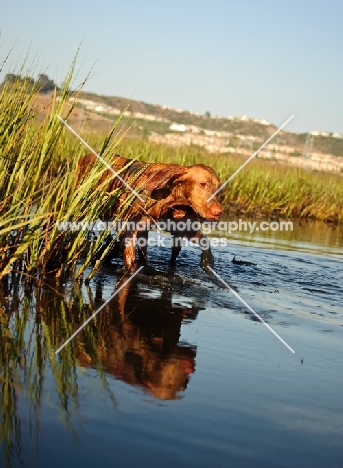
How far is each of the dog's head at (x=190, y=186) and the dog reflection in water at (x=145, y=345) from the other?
1.76 m

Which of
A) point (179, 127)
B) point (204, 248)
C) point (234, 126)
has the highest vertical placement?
point (234, 126)

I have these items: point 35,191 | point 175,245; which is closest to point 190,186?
→ point 175,245

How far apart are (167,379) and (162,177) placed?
4423mm

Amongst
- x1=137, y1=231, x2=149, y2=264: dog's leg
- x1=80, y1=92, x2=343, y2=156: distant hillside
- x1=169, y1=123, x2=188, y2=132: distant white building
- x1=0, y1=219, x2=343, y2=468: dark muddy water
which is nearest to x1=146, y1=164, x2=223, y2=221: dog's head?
x1=137, y1=231, x2=149, y2=264: dog's leg

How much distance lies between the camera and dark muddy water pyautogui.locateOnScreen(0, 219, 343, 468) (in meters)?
3.06

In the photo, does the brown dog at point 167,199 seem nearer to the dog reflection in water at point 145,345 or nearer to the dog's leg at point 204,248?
the dog's leg at point 204,248

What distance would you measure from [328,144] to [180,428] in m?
120

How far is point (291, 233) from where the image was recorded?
15305 mm

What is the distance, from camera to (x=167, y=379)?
4.05 meters

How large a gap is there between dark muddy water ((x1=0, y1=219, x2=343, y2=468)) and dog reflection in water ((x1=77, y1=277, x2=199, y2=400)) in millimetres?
12

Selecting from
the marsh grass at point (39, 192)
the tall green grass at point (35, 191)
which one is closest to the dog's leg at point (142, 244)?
the marsh grass at point (39, 192)

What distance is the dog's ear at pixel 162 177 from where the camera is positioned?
26.9ft

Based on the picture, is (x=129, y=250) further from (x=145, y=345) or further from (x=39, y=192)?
(x=145, y=345)

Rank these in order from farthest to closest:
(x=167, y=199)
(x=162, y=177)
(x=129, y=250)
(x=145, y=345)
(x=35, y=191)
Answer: (x=167, y=199), (x=162, y=177), (x=129, y=250), (x=35, y=191), (x=145, y=345)
